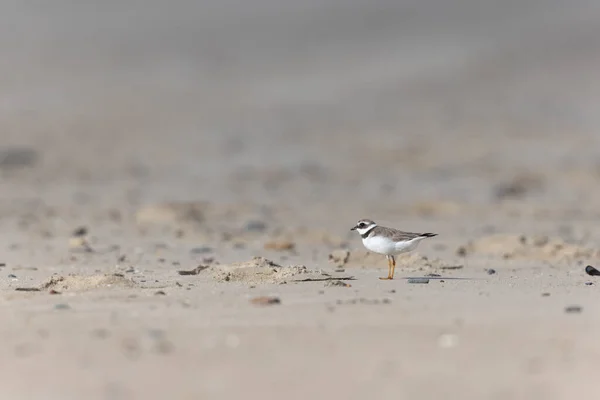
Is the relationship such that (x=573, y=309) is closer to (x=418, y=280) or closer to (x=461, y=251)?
(x=418, y=280)

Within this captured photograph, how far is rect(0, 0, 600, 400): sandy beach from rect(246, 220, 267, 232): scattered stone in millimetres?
89

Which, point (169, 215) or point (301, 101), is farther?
point (301, 101)

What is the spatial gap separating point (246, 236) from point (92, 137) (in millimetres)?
18051

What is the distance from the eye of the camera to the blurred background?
21719 mm

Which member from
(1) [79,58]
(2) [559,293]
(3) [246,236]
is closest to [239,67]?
(1) [79,58]

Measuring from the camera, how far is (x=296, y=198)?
63.5 feet

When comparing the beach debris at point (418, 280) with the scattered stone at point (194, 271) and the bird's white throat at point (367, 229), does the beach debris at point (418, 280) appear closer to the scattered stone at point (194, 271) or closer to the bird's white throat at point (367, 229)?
the bird's white throat at point (367, 229)

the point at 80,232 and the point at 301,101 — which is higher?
the point at 301,101

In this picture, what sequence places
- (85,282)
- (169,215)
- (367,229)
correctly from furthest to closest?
(169,215)
(367,229)
(85,282)

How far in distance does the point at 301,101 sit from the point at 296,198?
1840 centimetres

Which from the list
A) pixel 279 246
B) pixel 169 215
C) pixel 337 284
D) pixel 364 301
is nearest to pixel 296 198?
pixel 169 215

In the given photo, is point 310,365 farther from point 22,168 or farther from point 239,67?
point 239,67

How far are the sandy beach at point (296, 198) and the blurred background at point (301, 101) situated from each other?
13 cm

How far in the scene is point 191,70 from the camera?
42.2 meters
